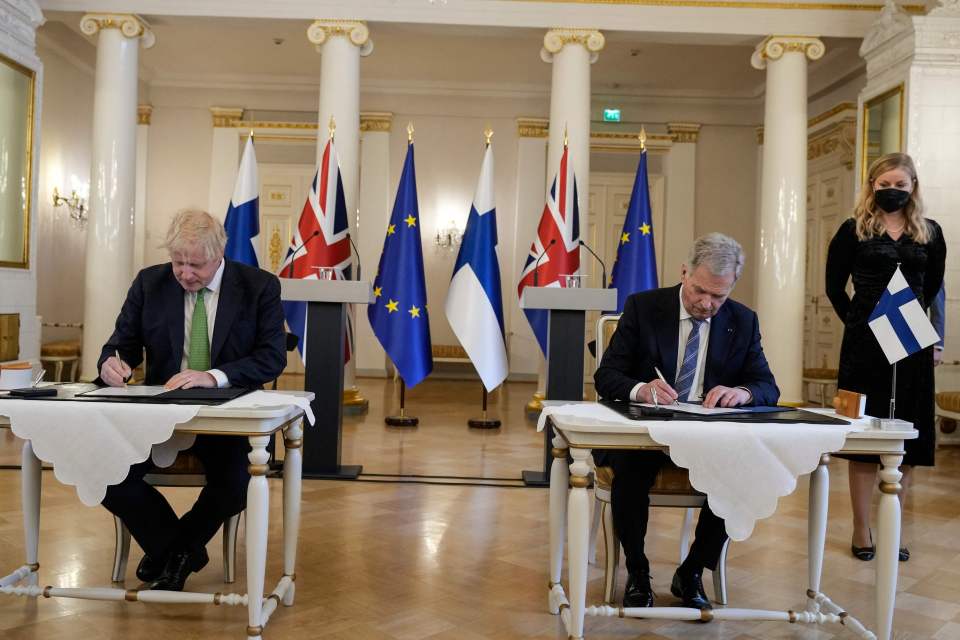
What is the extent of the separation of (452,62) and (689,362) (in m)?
8.56

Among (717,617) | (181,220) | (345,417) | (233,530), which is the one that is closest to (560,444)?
(717,617)

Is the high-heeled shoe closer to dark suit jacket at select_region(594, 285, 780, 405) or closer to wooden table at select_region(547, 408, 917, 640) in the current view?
wooden table at select_region(547, 408, 917, 640)

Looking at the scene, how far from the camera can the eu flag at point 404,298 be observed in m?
6.66

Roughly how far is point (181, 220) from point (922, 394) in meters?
3.09

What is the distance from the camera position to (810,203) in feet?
34.5

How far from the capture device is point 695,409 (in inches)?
100.0

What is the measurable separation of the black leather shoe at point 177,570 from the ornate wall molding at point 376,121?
931 cm

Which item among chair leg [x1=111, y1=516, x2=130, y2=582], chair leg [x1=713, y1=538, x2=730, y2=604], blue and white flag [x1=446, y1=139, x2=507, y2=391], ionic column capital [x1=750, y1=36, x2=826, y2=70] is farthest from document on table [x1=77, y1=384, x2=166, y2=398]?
ionic column capital [x1=750, y1=36, x2=826, y2=70]

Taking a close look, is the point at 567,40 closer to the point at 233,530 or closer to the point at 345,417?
the point at 345,417

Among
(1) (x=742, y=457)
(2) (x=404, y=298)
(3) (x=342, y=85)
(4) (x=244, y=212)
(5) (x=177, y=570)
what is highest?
(3) (x=342, y=85)

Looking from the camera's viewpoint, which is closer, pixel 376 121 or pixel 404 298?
pixel 404 298

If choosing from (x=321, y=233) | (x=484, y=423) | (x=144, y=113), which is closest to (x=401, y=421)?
(x=484, y=423)

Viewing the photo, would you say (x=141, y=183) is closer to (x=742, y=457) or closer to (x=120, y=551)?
(x=120, y=551)

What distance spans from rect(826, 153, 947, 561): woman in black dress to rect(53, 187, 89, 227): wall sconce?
8986 mm
